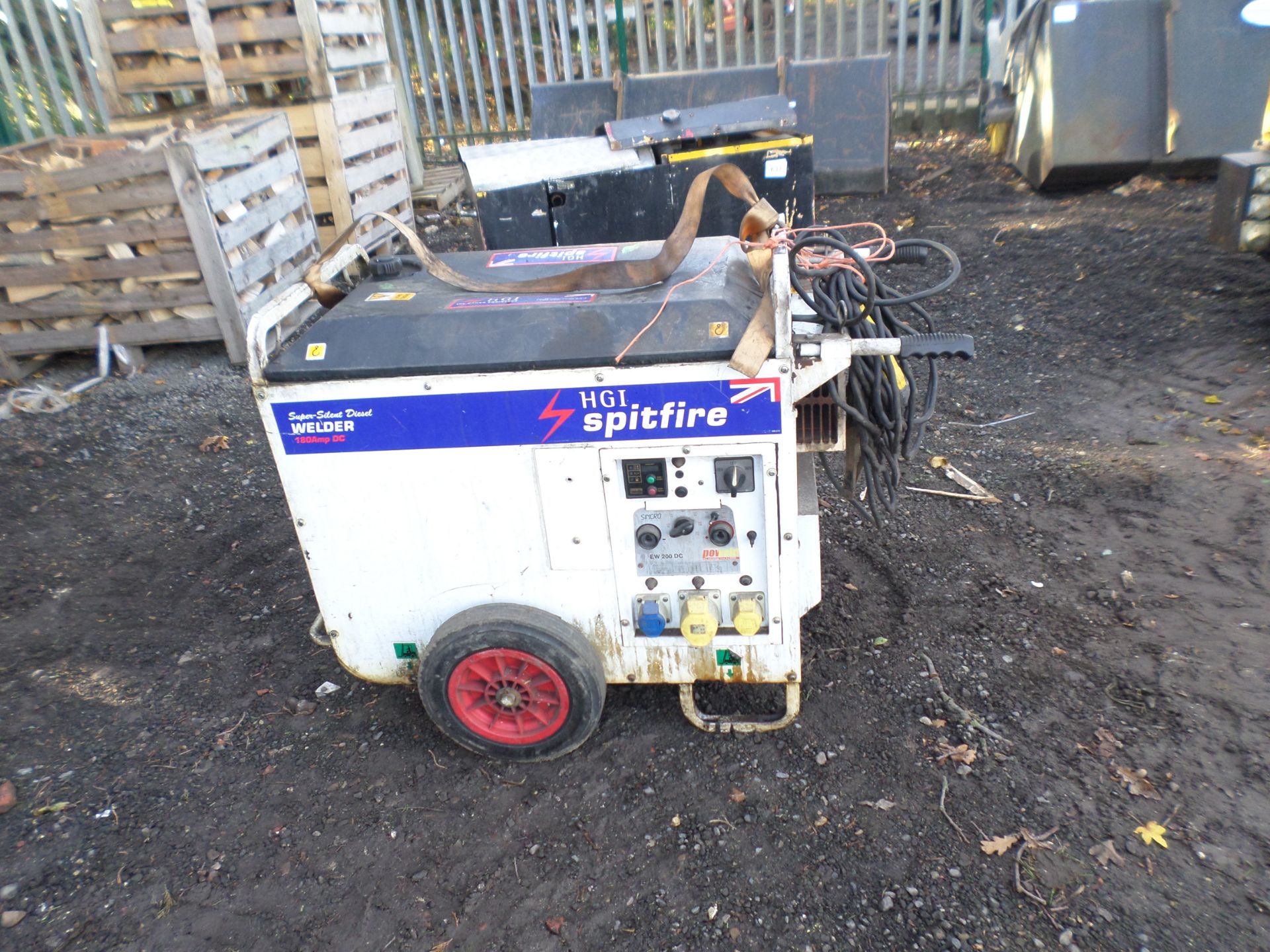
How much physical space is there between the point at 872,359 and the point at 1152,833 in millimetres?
1416

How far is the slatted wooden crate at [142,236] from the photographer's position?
4918 mm

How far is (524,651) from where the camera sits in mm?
2512

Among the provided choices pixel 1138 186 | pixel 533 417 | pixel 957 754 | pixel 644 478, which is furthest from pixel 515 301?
pixel 1138 186

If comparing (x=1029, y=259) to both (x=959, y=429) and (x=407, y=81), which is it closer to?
(x=959, y=429)

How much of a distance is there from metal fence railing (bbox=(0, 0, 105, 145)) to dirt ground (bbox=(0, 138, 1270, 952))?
537cm

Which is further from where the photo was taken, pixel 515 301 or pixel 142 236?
pixel 142 236

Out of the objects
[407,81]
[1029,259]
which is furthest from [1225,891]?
[407,81]

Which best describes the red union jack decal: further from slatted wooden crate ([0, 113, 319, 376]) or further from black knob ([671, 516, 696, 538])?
slatted wooden crate ([0, 113, 319, 376])

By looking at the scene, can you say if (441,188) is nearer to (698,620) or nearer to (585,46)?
(585,46)

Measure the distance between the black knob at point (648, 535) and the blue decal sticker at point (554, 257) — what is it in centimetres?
83

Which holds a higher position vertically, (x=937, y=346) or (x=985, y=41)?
(x=985, y=41)

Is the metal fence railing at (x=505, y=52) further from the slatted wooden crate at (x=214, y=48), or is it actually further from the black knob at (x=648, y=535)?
the black knob at (x=648, y=535)

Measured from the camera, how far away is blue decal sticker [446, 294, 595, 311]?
2389 millimetres

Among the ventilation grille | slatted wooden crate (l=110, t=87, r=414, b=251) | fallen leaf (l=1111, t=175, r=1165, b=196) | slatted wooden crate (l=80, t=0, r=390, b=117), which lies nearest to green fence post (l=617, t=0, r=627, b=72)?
slatted wooden crate (l=110, t=87, r=414, b=251)
